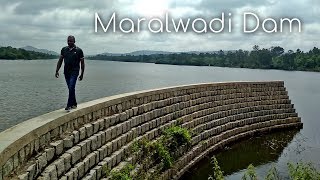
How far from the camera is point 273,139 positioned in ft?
65.3

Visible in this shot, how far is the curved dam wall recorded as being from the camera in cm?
683

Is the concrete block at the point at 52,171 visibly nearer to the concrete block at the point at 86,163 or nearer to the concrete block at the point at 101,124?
the concrete block at the point at 86,163

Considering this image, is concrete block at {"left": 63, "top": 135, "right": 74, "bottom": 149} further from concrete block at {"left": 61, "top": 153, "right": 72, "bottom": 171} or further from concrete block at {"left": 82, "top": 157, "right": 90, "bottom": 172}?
concrete block at {"left": 82, "top": 157, "right": 90, "bottom": 172}

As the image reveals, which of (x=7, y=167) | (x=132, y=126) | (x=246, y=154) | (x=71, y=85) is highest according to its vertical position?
(x=71, y=85)

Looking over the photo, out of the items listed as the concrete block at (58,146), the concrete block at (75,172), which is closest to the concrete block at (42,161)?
the concrete block at (58,146)

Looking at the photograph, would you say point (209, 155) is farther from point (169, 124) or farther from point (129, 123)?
point (129, 123)

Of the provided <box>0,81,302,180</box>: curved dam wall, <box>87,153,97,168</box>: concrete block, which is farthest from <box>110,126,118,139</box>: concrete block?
<box>87,153,97,168</box>: concrete block

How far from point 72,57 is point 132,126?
332 cm

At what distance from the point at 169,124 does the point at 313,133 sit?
1183 centimetres

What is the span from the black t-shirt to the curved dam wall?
3.03 ft

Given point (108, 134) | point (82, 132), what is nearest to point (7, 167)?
point (82, 132)

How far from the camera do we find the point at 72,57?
8.95 meters

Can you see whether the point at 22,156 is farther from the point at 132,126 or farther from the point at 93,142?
the point at 132,126

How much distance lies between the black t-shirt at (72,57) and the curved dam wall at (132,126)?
92 cm
